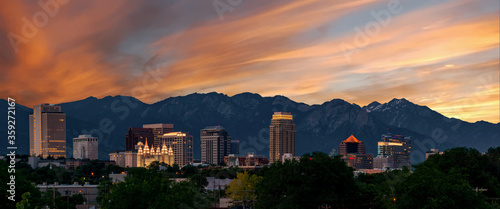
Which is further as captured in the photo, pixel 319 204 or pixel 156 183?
pixel 319 204

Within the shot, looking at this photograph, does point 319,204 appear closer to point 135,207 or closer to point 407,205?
point 407,205

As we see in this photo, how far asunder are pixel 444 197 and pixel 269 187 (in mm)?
25762

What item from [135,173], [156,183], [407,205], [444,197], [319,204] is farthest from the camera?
[319,204]

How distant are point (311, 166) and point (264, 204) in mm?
6964

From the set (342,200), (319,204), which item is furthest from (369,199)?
(319,204)

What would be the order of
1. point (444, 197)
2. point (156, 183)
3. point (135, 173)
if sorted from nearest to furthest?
point (444, 197), point (156, 183), point (135, 173)

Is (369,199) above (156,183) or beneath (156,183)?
beneath

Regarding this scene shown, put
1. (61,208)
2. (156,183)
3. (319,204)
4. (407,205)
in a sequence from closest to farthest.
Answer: (407,205) → (156,183) → (61,208) → (319,204)

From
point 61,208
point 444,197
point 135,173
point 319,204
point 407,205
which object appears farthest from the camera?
point 319,204

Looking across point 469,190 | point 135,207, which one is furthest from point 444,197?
point 135,207

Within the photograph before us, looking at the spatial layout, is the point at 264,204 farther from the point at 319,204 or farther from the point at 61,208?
the point at 61,208

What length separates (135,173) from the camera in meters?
53.0

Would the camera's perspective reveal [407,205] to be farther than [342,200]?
No

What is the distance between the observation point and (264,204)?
211 ft
